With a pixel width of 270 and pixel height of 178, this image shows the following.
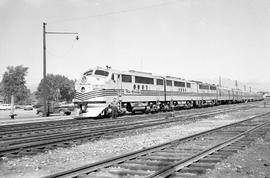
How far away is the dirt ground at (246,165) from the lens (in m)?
6.22

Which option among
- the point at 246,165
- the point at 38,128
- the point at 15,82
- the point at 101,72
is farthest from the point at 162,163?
the point at 15,82

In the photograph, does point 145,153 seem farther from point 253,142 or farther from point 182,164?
point 253,142

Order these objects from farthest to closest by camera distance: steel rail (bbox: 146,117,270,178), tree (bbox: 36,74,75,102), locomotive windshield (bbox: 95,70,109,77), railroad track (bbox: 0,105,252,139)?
tree (bbox: 36,74,75,102) → locomotive windshield (bbox: 95,70,109,77) → railroad track (bbox: 0,105,252,139) → steel rail (bbox: 146,117,270,178)

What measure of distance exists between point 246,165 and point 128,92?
18.9 meters

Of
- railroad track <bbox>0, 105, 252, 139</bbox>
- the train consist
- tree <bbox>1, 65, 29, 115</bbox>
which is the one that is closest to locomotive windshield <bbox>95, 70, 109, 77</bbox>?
the train consist

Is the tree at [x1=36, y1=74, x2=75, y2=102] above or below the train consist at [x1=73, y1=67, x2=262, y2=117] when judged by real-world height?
above

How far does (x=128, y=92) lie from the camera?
25.8 metres

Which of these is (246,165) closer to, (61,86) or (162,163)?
(162,163)

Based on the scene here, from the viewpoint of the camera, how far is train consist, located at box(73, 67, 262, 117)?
22.6 metres

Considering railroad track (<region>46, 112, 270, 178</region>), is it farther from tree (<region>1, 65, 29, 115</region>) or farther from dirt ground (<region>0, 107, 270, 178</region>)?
tree (<region>1, 65, 29, 115</region>)

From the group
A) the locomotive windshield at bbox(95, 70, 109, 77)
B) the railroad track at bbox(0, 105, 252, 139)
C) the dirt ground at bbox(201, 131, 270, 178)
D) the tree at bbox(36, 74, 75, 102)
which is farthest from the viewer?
the tree at bbox(36, 74, 75, 102)

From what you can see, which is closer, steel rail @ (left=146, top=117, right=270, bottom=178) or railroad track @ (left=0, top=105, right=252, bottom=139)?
steel rail @ (left=146, top=117, right=270, bottom=178)

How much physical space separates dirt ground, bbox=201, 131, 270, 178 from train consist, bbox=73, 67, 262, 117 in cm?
1454

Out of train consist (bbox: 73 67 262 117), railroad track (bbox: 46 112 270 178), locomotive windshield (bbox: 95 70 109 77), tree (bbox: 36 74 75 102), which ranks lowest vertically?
railroad track (bbox: 46 112 270 178)
